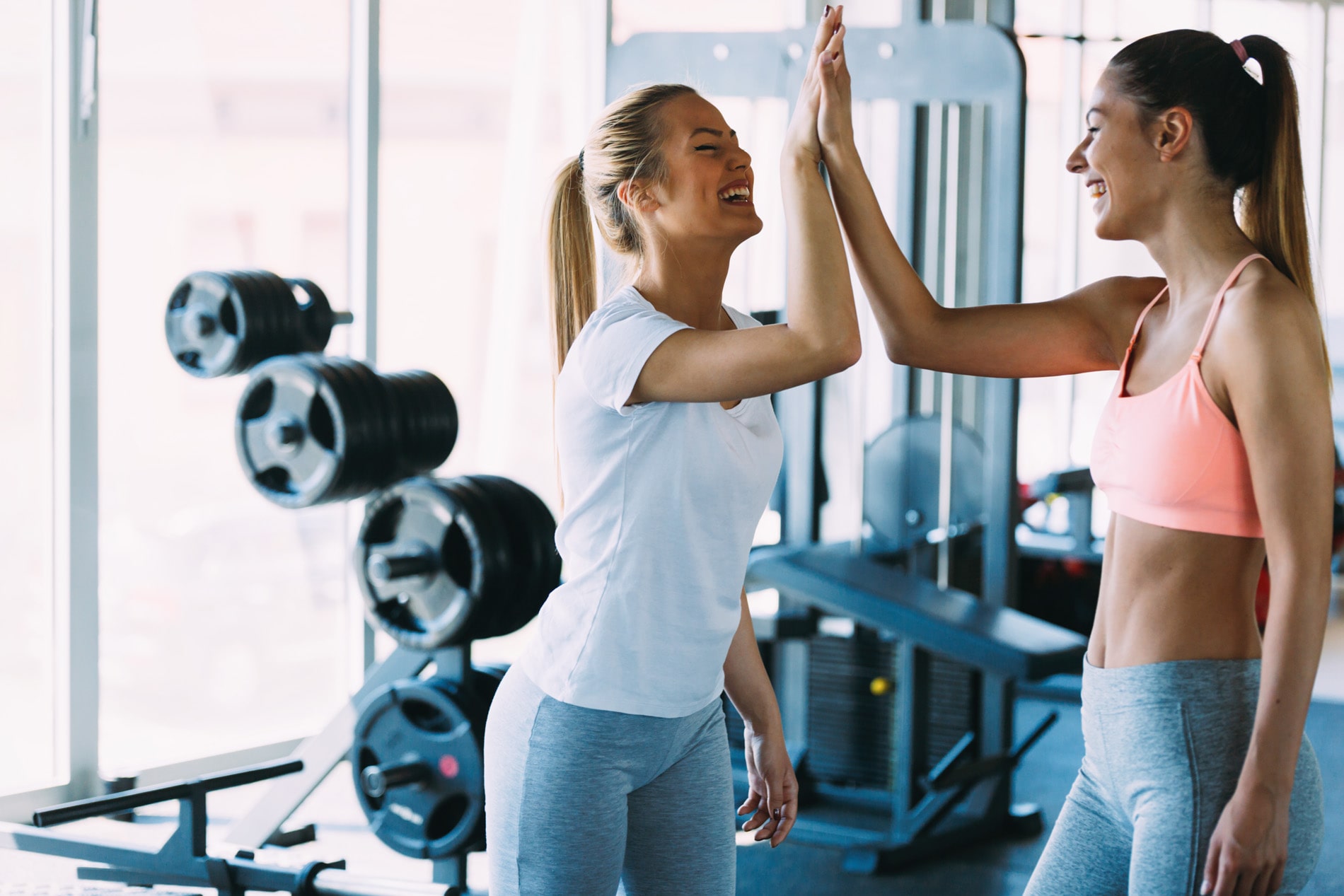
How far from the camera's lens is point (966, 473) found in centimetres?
386

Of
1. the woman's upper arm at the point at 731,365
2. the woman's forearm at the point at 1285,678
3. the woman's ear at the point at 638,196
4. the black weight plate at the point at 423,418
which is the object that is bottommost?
the woman's forearm at the point at 1285,678

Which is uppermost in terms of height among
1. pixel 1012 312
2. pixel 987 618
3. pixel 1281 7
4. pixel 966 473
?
pixel 1281 7

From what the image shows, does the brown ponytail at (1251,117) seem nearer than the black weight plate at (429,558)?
Yes

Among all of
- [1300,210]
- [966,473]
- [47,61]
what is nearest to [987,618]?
[966,473]

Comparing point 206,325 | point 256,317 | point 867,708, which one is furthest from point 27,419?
point 867,708

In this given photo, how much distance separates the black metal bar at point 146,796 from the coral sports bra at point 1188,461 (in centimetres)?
202

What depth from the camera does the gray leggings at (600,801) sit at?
1293 mm

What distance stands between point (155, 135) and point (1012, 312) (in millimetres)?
3042

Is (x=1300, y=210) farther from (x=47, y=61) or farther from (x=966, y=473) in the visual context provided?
(x=47, y=61)

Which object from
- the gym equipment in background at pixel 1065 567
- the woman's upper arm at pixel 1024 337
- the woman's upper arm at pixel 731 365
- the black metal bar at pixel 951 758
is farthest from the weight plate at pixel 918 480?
the woman's upper arm at pixel 731 365

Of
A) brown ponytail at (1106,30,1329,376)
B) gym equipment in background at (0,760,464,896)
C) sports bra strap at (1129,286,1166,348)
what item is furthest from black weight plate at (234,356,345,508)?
brown ponytail at (1106,30,1329,376)

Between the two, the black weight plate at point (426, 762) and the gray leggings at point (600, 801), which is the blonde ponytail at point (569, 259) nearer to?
the gray leggings at point (600, 801)

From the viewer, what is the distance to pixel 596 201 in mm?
1481

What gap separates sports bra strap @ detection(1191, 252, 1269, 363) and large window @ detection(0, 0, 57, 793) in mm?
3196
